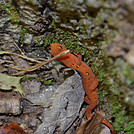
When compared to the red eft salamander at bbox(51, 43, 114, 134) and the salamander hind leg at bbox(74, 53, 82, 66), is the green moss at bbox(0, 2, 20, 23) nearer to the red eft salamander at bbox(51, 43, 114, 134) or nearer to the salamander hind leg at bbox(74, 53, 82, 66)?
the red eft salamander at bbox(51, 43, 114, 134)

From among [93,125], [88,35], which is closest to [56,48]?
[88,35]

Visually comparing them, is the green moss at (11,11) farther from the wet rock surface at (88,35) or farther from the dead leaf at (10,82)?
the dead leaf at (10,82)

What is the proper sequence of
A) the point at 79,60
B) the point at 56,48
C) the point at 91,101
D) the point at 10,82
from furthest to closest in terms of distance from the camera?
the point at 91,101, the point at 79,60, the point at 56,48, the point at 10,82

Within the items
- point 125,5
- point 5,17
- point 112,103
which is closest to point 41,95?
point 112,103

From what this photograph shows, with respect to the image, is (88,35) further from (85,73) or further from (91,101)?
(91,101)

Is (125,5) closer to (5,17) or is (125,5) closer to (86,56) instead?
(86,56)

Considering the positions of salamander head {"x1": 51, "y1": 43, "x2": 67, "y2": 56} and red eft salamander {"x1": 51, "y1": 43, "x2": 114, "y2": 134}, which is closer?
salamander head {"x1": 51, "y1": 43, "x2": 67, "y2": 56}

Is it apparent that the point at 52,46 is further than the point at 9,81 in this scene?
Yes

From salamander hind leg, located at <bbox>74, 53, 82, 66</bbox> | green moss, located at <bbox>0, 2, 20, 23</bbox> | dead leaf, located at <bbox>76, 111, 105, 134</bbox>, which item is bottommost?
dead leaf, located at <bbox>76, 111, 105, 134</bbox>

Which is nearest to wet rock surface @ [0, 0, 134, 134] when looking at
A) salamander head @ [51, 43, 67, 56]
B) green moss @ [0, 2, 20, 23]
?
green moss @ [0, 2, 20, 23]
